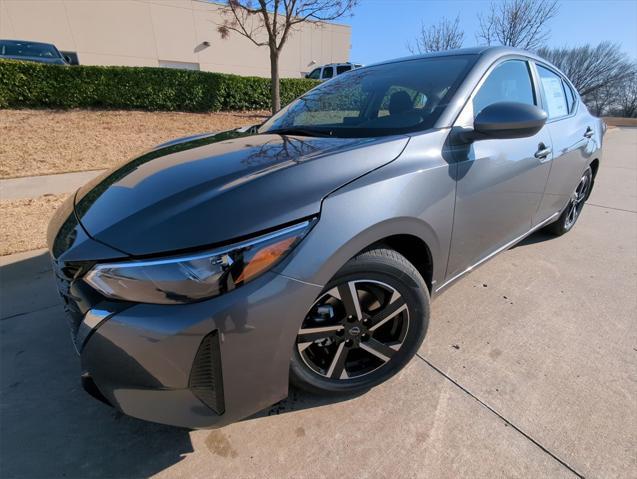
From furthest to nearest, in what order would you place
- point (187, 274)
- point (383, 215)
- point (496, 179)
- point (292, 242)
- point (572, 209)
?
point (572, 209)
point (496, 179)
point (383, 215)
point (292, 242)
point (187, 274)

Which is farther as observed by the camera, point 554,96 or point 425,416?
point 554,96

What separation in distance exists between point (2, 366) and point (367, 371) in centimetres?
199

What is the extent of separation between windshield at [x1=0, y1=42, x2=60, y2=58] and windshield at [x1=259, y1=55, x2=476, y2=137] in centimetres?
1114

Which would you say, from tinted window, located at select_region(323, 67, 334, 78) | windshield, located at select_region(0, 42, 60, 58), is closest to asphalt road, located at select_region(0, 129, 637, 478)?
windshield, located at select_region(0, 42, 60, 58)

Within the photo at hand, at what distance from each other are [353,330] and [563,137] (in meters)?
2.47

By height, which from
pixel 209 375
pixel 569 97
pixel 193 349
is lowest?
pixel 209 375

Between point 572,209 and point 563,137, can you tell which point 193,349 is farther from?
point 572,209

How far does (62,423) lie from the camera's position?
1660 mm

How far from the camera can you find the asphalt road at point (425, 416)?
148cm

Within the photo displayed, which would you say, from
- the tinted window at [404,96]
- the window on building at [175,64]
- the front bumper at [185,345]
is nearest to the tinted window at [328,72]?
the window on building at [175,64]

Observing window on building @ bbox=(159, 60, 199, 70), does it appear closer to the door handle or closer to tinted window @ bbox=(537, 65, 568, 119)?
tinted window @ bbox=(537, 65, 568, 119)

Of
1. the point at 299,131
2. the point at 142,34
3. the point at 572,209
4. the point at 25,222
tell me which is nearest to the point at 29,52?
the point at 25,222

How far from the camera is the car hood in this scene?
48.9 inches

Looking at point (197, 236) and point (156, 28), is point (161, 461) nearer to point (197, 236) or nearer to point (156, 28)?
point (197, 236)
